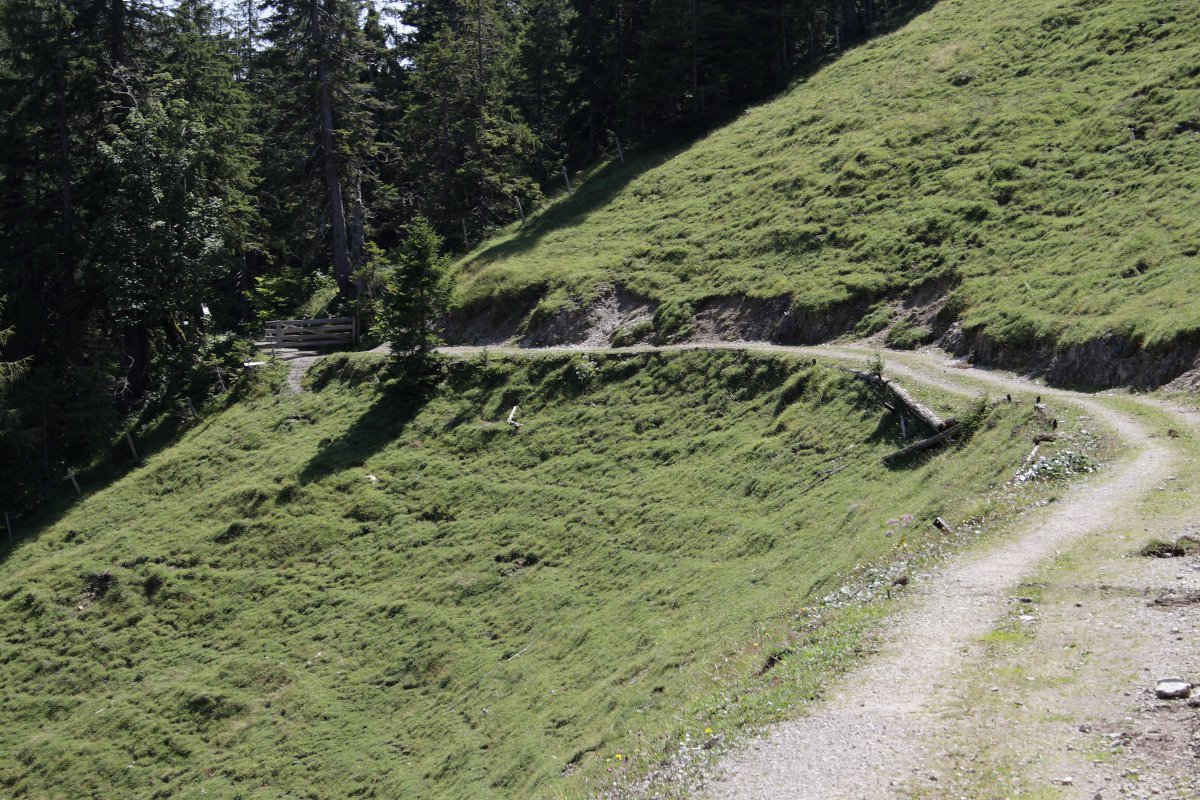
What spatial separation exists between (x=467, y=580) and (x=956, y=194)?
22694mm

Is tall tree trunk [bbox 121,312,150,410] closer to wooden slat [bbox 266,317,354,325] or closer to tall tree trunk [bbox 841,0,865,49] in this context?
wooden slat [bbox 266,317,354,325]

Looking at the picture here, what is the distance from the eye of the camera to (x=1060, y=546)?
13234mm

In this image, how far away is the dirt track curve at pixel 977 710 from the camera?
8555 millimetres

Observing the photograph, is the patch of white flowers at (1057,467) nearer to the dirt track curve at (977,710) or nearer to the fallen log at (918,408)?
the dirt track curve at (977,710)

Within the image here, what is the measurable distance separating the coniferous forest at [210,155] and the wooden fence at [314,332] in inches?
57.9

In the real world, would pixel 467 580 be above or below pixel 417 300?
below

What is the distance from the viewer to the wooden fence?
4372cm

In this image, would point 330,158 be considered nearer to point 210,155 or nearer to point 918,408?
point 210,155

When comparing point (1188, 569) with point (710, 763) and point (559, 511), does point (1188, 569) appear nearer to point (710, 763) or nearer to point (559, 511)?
point (710, 763)

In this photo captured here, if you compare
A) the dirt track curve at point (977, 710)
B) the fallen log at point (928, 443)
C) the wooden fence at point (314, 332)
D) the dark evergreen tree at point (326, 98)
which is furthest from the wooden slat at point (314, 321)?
the dirt track curve at point (977, 710)

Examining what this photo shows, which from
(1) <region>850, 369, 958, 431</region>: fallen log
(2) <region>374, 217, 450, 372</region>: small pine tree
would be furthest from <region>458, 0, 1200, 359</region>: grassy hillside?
(2) <region>374, 217, 450, 372</region>: small pine tree

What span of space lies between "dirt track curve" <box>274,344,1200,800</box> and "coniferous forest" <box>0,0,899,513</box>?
119ft

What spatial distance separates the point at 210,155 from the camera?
42.9 metres

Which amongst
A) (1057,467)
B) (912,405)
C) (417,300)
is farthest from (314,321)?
(1057,467)
